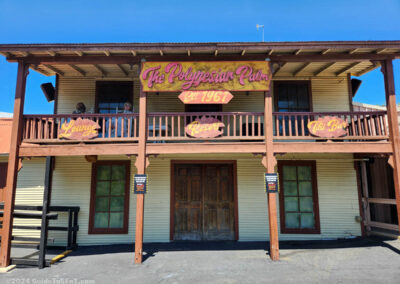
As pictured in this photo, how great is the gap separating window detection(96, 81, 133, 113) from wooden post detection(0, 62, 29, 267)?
265cm

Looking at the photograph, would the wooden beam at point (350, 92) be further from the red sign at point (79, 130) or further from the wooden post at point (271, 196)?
the red sign at point (79, 130)

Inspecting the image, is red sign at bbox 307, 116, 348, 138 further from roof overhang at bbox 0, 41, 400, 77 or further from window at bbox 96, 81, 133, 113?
window at bbox 96, 81, 133, 113

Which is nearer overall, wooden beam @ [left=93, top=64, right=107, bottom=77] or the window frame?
wooden beam @ [left=93, top=64, right=107, bottom=77]

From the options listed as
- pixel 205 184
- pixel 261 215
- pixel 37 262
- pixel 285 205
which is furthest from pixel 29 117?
pixel 285 205

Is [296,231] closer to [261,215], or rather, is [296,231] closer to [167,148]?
[261,215]

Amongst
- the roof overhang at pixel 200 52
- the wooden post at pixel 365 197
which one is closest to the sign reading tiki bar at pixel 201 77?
the roof overhang at pixel 200 52

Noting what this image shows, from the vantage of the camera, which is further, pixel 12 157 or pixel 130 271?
pixel 12 157

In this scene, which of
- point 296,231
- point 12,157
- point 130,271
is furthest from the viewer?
point 296,231

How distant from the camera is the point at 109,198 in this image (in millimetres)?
9750

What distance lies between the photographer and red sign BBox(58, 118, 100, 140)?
7934mm

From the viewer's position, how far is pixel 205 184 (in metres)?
9.91

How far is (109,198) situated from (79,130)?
2987mm

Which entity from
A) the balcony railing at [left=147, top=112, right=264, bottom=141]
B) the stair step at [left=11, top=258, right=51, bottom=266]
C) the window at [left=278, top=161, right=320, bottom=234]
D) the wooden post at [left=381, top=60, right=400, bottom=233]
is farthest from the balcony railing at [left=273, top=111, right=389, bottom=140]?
the stair step at [left=11, top=258, right=51, bottom=266]

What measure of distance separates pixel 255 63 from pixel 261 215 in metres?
5.25
